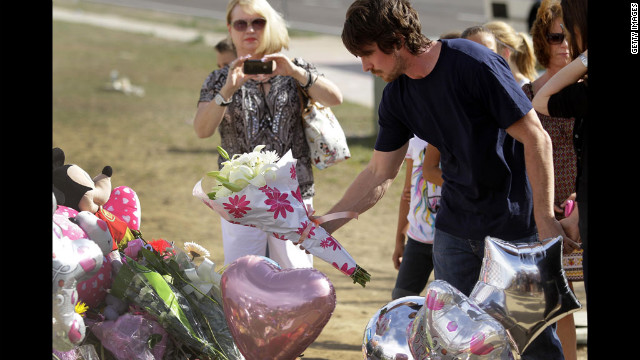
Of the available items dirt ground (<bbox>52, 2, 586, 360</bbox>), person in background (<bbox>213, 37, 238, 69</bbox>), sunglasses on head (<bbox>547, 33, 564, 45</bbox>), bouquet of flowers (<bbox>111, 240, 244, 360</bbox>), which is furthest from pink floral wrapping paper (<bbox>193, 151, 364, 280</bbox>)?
person in background (<bbox>213, 37, 238, 69</bbox>)

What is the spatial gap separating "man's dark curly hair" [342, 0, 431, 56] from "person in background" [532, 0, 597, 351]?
1.60ft

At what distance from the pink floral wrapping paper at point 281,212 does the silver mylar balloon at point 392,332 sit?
27 centimetres

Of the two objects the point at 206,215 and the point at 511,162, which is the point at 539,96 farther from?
the point at 206,215

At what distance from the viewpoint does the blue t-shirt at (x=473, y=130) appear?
108 inches

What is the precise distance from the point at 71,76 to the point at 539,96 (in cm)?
1333

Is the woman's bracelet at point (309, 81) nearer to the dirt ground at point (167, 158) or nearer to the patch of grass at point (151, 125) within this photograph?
the dirt ground at point (167, 158)

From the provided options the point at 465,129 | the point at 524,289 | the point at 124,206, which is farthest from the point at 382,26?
the point at 124,206

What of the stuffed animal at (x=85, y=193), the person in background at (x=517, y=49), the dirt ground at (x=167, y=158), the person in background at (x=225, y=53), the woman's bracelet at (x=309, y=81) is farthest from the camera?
the dirt ground at (x=167, y=158)

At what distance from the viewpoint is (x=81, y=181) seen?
312cm

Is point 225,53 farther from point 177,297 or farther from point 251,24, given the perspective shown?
point 177,297

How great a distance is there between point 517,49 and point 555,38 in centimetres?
59

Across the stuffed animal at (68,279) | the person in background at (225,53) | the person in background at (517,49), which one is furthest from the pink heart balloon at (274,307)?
the person in background at (225,53)
